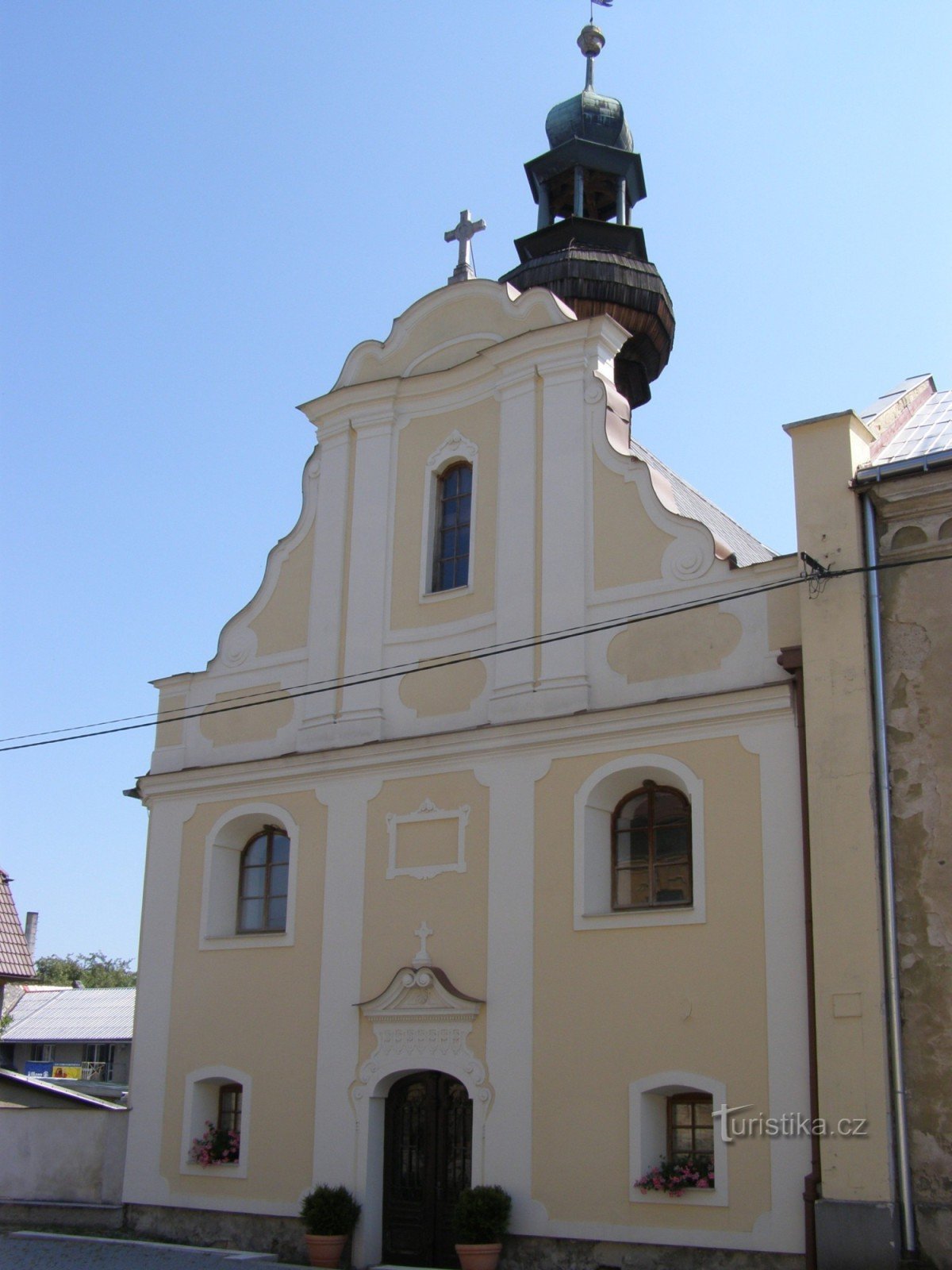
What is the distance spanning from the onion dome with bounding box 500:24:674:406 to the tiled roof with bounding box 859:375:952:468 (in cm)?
524

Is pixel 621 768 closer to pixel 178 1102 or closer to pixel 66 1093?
pixel 178 1102

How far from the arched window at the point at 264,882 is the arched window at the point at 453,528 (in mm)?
3644

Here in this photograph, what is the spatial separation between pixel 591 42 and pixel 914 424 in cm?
1239

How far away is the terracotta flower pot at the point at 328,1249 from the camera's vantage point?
14.0 meters

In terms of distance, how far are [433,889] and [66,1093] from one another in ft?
26.2

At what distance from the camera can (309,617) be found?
17188 mm

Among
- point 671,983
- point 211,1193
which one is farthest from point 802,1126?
point 211,1193

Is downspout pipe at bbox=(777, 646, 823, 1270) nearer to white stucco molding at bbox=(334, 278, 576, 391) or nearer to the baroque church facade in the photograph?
the baroque church facade

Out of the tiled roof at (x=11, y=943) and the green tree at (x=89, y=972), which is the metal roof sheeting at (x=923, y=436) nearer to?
the tiled roof at (x=11, y=943)

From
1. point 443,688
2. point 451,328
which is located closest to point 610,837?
point 443,688

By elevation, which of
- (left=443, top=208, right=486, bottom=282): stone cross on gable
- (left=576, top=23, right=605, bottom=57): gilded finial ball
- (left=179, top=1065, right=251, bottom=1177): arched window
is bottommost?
Result: (left=179, top=1065, right=251, bottom=1177): arched window

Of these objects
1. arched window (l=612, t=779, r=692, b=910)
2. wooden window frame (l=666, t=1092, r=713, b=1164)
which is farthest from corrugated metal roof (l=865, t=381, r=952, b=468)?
wooden window frame (l=666, t=1092, r=713, b=1164)

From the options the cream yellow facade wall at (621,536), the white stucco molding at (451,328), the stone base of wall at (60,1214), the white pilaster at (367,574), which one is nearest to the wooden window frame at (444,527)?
the white pilaster at (367,574)

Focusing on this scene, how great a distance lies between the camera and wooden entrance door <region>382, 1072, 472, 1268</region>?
1411 centimetres
